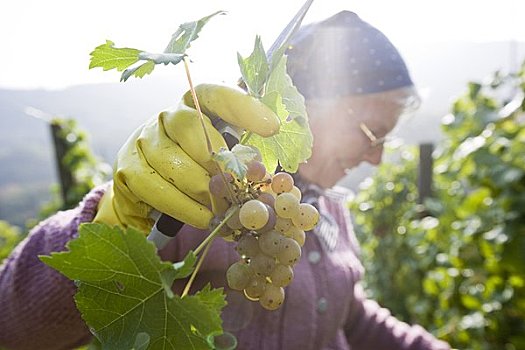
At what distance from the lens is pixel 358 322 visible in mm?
1705

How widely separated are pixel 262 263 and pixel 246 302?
705mm

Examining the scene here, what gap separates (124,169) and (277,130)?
0.57ft

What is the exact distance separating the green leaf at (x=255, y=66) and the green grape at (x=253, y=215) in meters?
0.11

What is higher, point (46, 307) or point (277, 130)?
point (277, 130)

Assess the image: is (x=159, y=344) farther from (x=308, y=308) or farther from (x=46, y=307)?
(x=308, y=308)

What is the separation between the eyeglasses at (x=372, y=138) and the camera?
1.45 m

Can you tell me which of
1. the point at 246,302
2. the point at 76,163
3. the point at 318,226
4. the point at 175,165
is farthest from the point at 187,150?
the point at 76,163

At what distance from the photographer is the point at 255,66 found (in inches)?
19.4

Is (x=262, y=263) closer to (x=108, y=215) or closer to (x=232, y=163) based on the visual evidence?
(x=232, y=163)

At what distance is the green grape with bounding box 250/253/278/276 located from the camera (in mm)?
479

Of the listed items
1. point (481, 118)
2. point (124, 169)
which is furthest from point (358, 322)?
point (124, 169)

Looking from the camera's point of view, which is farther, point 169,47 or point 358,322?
point 358,322

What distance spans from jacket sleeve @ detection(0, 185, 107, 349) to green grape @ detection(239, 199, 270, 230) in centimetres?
54

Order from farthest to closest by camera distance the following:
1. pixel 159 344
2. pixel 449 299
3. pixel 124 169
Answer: pixel 449 299
pixel 124 169
pixel 159 344
